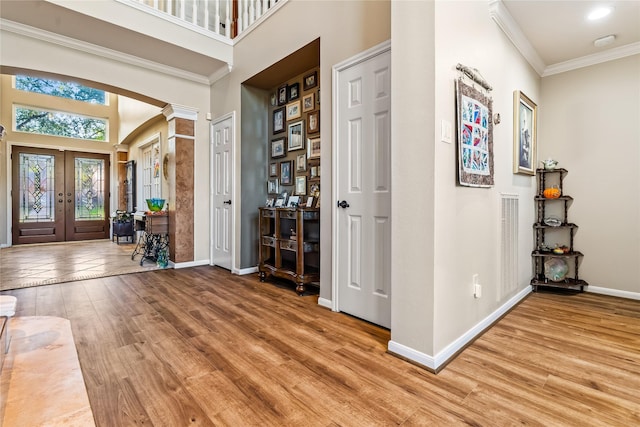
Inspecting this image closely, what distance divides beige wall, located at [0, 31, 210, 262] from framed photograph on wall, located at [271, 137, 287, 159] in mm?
1199

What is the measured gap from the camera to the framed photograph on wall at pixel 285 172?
379cm

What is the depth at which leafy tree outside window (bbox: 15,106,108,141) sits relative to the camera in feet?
22.4

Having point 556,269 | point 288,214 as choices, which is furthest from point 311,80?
point 556,269

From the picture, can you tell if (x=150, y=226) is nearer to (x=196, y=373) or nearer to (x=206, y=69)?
(x=206, y=69)

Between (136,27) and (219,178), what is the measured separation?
194 cm

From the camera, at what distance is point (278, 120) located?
4.01 m

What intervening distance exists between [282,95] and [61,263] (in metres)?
4.26

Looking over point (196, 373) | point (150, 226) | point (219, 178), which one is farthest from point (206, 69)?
point (196, 373)

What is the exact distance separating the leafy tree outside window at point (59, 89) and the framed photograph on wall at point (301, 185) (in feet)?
21.1

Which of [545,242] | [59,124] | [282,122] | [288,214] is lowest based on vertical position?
[545,242]

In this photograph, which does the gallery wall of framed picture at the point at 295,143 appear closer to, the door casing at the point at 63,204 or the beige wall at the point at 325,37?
the beige wall at the point at 325,37

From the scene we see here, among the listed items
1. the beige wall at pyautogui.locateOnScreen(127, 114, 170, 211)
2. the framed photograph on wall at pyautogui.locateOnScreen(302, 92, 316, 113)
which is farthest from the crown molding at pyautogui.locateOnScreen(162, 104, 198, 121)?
the framed photograph on wall at pyautogui.locateOnScreen(302, 92, 316, 113)

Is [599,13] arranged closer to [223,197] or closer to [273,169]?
[273,169]

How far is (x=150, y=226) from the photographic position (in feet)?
14.5
